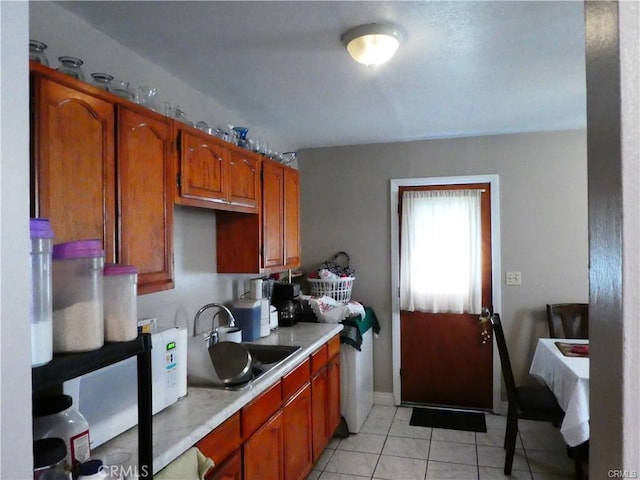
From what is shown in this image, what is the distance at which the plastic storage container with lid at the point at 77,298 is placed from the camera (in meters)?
0.93

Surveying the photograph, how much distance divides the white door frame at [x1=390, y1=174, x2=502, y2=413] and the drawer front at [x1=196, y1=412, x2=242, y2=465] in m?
2.34

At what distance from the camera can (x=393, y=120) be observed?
321cm

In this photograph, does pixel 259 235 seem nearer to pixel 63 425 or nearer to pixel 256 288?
pixel 256 288

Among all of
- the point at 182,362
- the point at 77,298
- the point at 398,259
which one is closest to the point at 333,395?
the point at 398,259

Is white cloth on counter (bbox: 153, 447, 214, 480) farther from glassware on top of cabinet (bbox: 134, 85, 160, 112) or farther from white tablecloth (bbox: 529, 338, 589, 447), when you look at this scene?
white tablecloth (bbox: 529, 338, 589, 447)

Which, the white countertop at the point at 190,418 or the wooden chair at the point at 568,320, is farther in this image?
the wooden chair at the point at 568,320

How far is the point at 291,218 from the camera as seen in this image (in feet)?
10.3

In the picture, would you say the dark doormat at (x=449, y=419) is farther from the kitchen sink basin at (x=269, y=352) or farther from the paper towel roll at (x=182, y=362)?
the paper towel roll at (x=182, y=362)

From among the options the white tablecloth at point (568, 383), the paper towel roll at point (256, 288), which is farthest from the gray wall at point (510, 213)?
the paper towel roll at point (256, 288)

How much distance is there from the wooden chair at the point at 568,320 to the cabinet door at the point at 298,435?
82.5 inches

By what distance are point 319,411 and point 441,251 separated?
1773 millimetres

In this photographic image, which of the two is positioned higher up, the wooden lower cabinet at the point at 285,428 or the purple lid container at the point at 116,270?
the purple lid container at the point at 116,270

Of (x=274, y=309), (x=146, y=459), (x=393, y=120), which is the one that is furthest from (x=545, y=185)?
(x=146, y=459)

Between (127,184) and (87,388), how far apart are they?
697 mm
